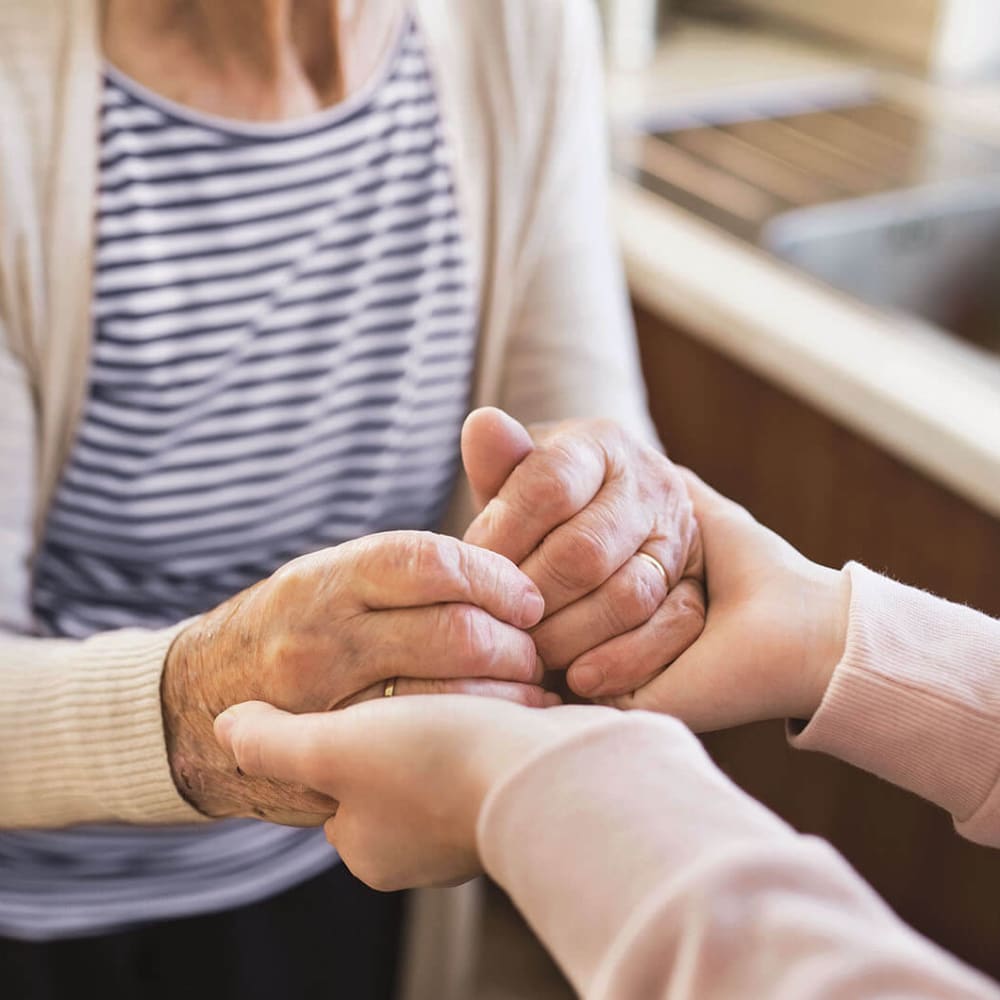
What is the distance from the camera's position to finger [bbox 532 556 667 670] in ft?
1.78

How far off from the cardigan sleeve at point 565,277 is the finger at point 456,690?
317 mm

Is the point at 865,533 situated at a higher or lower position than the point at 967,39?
lower

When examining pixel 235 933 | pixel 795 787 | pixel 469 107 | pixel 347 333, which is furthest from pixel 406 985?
pixel 469 107

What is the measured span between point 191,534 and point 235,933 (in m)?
0.31

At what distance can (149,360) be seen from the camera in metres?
0.68

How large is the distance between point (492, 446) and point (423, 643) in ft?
0.37

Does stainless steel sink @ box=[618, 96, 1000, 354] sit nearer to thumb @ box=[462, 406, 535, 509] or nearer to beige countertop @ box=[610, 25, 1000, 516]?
beige countertop @ box=[610, 25, 1000, 516]

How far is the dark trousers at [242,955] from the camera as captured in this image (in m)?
0.78

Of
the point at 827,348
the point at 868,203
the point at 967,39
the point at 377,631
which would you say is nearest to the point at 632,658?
the point at 377,631

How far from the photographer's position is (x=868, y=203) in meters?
1.16

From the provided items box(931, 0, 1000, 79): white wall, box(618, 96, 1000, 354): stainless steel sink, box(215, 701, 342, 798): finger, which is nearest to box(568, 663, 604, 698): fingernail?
box(215, 701, 342, 798): finger

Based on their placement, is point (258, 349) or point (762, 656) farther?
point (258, 349)

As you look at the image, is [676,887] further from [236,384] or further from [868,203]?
[868,203]

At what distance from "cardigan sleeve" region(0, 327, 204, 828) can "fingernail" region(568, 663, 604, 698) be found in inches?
7.8
